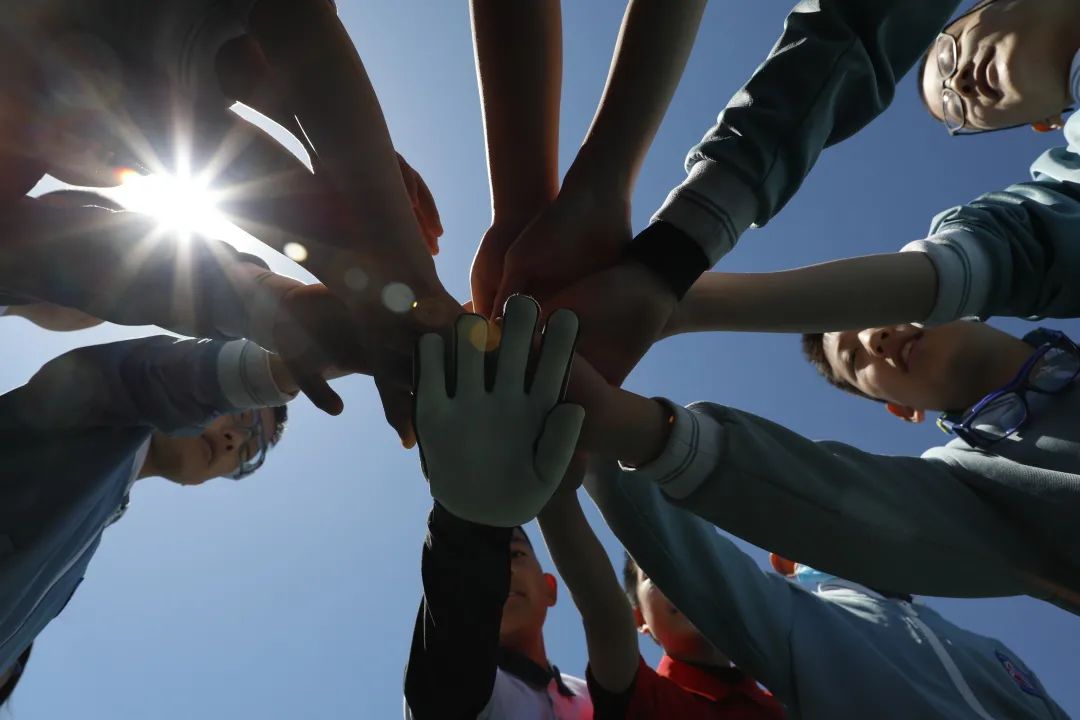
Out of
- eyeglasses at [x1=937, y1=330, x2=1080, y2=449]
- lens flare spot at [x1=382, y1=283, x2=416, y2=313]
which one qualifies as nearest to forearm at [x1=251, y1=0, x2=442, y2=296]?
lens flare spot at [x1=382, y1=283, x2=416, y2=313]

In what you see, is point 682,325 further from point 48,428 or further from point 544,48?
point 48,428

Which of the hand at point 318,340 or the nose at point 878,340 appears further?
the nose at point 878,340

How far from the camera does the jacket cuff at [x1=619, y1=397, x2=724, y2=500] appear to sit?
84 centimetres

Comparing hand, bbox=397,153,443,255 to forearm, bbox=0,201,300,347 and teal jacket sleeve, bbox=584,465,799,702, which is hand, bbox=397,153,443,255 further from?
teal jacket sleeve, bbox=584,465,799,702

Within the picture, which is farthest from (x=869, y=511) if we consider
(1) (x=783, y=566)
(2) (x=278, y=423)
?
(2) (x=278, y=423)

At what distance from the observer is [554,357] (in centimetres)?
73

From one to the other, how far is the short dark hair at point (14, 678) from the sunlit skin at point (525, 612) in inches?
51.4

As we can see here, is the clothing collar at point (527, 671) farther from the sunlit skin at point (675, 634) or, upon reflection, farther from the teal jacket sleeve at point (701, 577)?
the teal jacket sleeve at point (701, 577)

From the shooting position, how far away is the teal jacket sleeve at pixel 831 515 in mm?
860

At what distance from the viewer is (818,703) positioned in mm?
1151

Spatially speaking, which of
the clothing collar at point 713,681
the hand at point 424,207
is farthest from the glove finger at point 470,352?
the clothing collar at point 713,681

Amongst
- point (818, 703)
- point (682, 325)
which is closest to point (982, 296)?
point (682, 325)

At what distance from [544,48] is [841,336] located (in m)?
1.08

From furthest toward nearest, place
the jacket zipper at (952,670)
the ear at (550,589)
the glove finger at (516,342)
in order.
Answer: the ear at (550,589)
the jacket zipper at (952,670)
the glove finger at (516,342)
